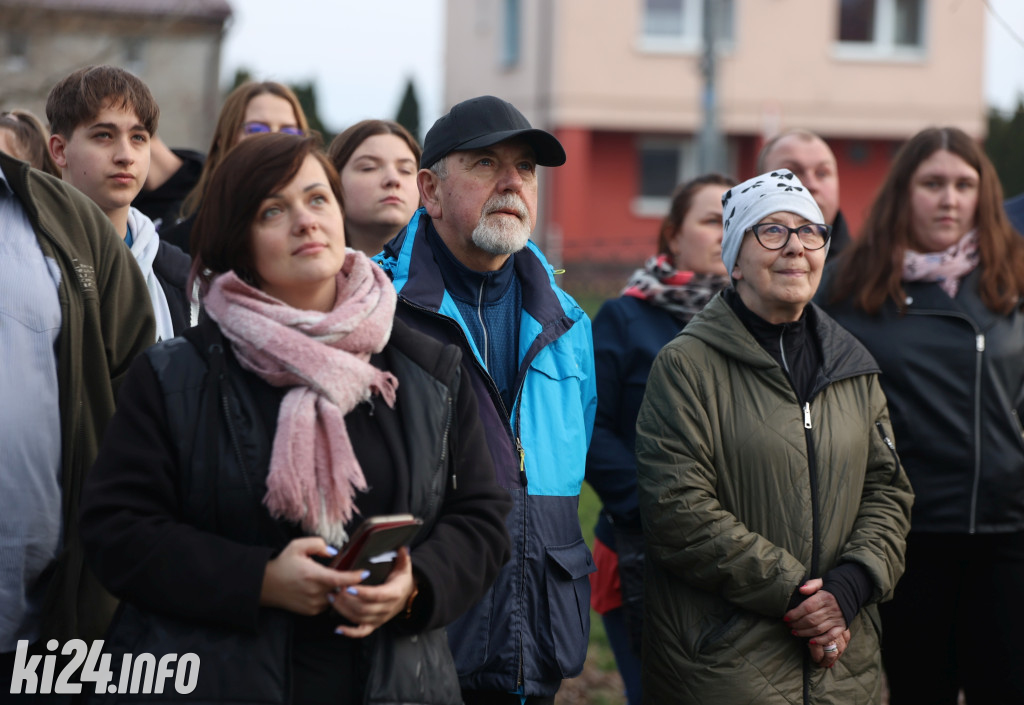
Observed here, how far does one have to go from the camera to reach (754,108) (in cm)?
2406

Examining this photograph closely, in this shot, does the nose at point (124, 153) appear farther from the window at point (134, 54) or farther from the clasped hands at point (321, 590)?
the window at point (134, 54)

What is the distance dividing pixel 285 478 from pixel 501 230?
133cm

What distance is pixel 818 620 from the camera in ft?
11.0

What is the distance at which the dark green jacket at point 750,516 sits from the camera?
3.40 meters

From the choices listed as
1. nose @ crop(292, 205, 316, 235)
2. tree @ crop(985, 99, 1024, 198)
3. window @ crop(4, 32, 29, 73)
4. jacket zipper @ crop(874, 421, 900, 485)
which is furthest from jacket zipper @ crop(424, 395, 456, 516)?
window @ crop(4, 32, 29, 73)

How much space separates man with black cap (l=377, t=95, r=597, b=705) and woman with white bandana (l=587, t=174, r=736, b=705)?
44cm

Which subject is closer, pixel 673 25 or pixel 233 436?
pixel 233 436

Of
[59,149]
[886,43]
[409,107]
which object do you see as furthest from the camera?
[409,107]

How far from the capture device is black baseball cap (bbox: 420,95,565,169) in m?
3.49

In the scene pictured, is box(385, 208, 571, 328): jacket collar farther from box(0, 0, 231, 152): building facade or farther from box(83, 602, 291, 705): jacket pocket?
box(0, 0, 231, 152): building facade

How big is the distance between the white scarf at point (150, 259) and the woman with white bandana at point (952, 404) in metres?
2.42

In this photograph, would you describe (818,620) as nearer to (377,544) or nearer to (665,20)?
(377,544)

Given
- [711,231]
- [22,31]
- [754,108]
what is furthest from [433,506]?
[754,108]

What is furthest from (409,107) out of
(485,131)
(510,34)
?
(485,131)
